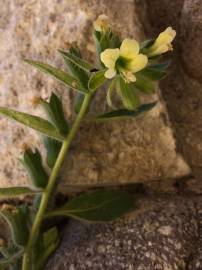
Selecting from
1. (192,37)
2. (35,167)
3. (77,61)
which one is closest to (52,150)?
(35,167)

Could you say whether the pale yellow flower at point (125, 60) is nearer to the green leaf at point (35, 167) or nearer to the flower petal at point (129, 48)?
the flower petal at point (129, 48)

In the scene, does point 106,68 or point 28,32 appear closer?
point 106,68

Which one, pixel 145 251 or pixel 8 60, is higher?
pixel 8 60

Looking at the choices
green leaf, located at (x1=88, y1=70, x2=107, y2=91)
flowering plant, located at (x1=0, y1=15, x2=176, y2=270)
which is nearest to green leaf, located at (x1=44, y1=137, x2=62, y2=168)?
flowering plant, located at (x1=0, y1=15, x2=176, y2=270)

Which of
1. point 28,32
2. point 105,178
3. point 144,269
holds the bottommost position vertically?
point 144,269

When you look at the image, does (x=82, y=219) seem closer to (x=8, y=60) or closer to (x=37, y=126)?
(x=37, y=126)

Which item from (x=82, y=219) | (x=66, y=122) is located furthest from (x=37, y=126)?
(x=82, y=219)

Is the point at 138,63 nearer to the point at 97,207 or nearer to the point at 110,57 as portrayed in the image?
the point at 110,57

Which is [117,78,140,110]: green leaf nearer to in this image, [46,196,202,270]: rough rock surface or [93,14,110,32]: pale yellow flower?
[93,14,110,32]: pale yellow flower
